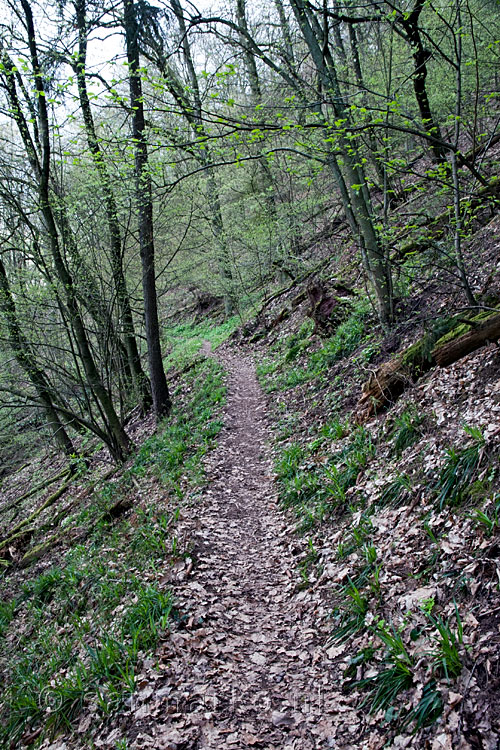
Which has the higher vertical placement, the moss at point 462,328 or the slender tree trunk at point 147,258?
the slender tree trunk at point 147,258

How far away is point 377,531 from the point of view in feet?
14.9

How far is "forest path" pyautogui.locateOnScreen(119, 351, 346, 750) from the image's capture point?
325cm

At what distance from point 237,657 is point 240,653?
0.06 metres

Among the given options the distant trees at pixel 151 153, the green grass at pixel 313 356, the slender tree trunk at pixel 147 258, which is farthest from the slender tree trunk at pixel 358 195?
the slender tree trunk at pixel 147 258

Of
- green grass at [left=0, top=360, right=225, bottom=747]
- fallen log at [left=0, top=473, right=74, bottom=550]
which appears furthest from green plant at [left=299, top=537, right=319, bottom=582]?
fallen log at [left=0, top=473, right=74, bottom=550]

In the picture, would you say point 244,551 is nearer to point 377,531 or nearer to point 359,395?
point 377,531

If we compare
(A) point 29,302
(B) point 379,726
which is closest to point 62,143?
(A) point 29,302

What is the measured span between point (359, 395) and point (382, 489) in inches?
105

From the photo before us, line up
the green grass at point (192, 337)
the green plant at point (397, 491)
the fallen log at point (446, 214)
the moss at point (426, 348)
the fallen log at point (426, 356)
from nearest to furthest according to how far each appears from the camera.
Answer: the green plant at point (397, 491) < the fallen log at point (426, 356) < the fallen log at point (446, 214) < the moss at point (426, 348) < the green grass at point (192, 337)

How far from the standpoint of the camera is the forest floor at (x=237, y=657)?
10.7 feet

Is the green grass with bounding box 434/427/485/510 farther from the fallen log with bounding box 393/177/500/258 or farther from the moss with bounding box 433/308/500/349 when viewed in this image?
the fallen log with bounding box 393/177/500/258

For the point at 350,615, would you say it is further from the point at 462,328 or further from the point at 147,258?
the point at 147,258

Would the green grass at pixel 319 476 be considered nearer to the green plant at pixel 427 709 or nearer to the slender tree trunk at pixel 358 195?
the green plant at pixel 427 709

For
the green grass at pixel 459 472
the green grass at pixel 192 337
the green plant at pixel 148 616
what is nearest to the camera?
the green grass at pixel 459 472
